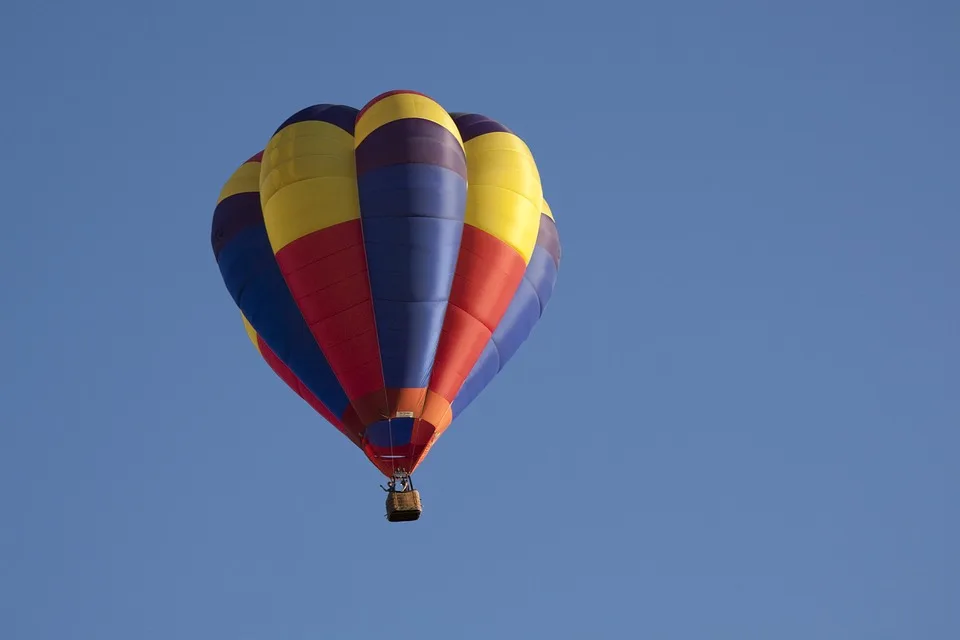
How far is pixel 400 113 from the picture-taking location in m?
30.8

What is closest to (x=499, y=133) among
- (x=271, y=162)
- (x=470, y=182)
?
(x=470, y=182)

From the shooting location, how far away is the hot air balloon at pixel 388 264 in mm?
29797

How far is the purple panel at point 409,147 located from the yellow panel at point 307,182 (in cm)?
31

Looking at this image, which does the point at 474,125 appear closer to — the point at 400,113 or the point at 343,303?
the point at 400,113

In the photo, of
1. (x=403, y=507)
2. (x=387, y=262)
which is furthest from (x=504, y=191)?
(x=403, y=507)

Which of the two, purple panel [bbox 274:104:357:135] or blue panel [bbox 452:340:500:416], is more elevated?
purple panel [bbox 274:104:357:135]

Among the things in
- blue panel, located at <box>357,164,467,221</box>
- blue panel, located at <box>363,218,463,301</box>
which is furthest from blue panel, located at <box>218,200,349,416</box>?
blue panel, located at <box>357,164,467,221</box>

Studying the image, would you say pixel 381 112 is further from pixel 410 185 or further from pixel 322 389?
pixel 322 389

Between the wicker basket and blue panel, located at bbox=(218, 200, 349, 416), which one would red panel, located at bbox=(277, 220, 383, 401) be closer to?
blue panel, located at bbox=(218, 200, 349, 416)

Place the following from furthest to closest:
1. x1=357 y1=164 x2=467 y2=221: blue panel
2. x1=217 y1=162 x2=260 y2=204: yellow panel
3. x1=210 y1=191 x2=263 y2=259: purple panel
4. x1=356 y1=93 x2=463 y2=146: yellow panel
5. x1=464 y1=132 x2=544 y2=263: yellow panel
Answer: x1=217 y1=162 x2=260 y2=204: yellow panel < x1=210 y1=191 x2=263 y2=259: purple panel < x1=356 y1=93 x2=463 y2=146: yellow panel < x1=464 y1=132 x2=544 y2=263: yellow panel < x1=357 y1=164 x2=467 y2=221: blue panel

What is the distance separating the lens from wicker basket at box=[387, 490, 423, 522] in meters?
29.4

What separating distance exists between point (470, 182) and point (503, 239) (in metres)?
0.86

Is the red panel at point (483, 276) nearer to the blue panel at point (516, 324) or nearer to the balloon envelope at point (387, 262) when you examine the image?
the balloon envelope at point (387, 262)

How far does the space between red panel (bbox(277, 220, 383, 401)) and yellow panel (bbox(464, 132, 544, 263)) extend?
1.63 metres
